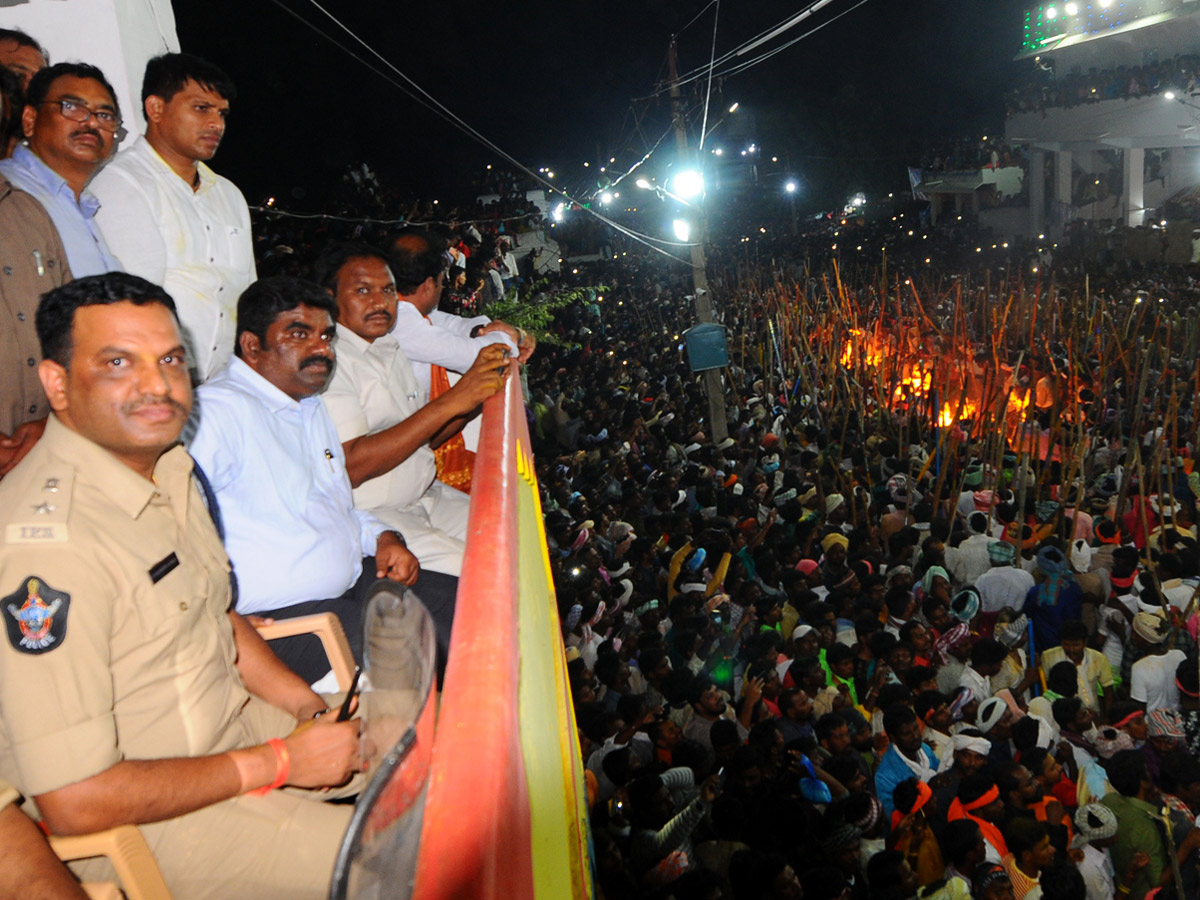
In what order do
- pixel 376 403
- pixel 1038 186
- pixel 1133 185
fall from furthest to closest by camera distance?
pixel 1038 186 → pixel 1133 185 → pixel 376 403

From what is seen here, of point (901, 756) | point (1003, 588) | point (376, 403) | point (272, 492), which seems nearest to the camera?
point (272, 492)

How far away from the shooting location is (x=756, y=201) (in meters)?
46.0

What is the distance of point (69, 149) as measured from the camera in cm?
231

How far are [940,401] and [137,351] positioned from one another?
956cm

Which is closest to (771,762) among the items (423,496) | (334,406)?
(423,496)

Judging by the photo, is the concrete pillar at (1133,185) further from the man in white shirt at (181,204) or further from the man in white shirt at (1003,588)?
the man in white shirt at (181,204)

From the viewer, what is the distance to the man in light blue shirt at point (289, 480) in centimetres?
196

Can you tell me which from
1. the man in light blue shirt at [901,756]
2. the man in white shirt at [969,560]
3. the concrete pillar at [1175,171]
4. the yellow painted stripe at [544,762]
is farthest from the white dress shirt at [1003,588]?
the concrete pillar at [1175,171]

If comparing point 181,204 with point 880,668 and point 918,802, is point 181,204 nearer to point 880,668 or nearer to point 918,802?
point 918,802

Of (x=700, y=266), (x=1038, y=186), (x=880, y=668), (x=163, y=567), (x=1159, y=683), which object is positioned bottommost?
(x=1159, y=683)

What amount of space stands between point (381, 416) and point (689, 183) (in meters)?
8.22

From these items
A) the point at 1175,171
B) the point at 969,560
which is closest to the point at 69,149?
the point at 969,560

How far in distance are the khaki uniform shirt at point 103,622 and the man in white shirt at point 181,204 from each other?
3.85 ft

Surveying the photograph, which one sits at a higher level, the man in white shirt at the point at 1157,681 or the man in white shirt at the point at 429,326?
the man in white shirt at the point at 429,326
